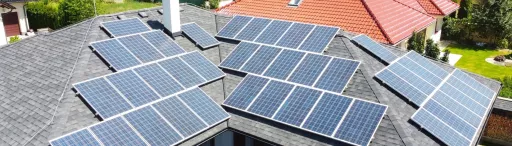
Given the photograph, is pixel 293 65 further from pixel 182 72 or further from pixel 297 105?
pixel 182 72

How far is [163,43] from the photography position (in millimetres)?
20125

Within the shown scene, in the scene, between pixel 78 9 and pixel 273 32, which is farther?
pixel 78 9

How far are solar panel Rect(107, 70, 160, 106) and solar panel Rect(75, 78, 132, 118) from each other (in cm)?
26

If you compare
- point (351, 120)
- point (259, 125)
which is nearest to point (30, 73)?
point (259, 125)

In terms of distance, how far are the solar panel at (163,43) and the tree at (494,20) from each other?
31054 millimetres

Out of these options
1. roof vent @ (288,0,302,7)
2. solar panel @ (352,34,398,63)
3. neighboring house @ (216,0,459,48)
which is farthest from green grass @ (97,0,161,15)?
solar panel @ (352,34,398,63)

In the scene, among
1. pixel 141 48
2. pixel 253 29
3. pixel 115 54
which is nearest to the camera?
pixel 115 54

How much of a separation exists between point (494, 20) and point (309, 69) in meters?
28.2

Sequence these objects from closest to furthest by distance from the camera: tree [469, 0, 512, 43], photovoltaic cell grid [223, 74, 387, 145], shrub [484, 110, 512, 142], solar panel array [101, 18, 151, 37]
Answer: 1. photovoltaic cell grid [223, 74, 387, 145]
2. solar panel array [101, 18, 151, 37]
3. shrub [484, 110, 512, 142]
4. tree [469, 0, 512, 43]

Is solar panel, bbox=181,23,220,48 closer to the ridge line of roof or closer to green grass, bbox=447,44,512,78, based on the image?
the ridge line of roof

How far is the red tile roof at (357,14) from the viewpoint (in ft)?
94.3

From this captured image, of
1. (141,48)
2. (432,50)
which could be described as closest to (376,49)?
(141,48)

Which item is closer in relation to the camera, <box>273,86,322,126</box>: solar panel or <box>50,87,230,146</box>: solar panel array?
<box>50,87,230,146</box>: solar panel array

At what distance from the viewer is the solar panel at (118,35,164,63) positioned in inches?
740
